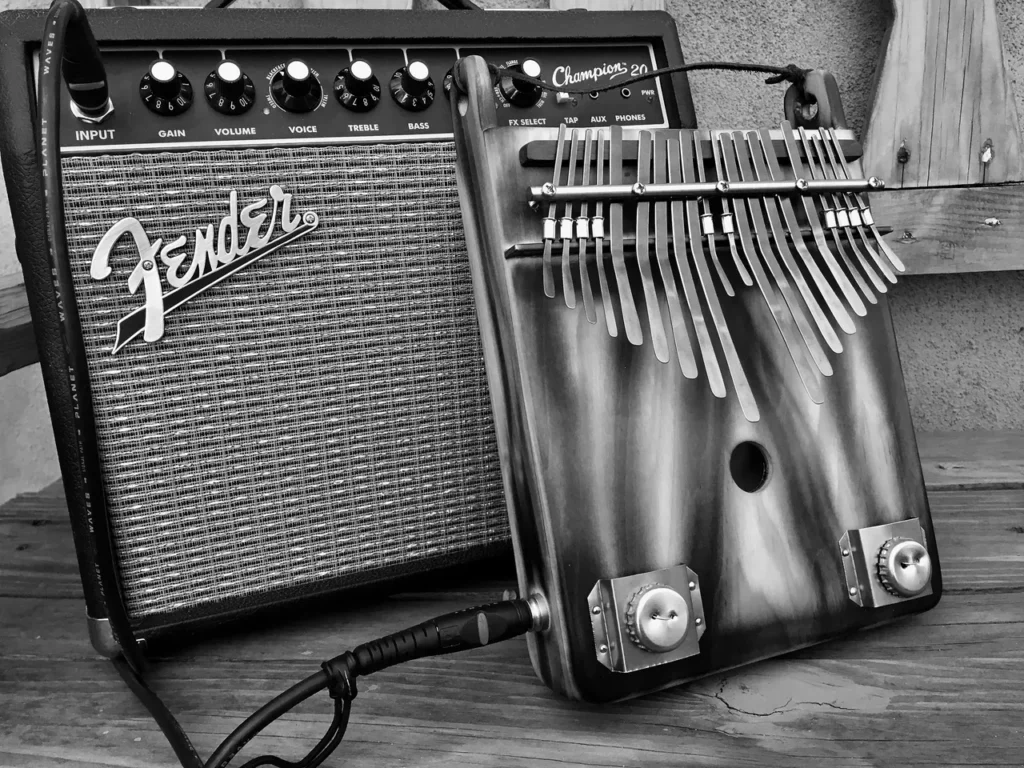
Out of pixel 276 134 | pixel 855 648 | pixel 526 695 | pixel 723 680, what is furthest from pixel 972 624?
pixel 276 134

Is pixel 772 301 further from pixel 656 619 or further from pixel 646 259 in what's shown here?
pixel 656 619

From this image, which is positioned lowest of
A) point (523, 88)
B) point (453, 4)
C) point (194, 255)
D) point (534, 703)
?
point (534, 703)

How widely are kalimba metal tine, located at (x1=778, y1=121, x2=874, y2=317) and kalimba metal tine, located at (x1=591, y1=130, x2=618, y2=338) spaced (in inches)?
Result: 5.3

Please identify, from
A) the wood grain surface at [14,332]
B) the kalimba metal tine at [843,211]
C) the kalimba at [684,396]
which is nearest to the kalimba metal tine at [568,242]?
the kalimba at [684,396]

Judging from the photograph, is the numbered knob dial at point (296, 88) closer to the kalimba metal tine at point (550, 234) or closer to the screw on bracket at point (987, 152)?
the kalimba metal tine at point (550, 234)

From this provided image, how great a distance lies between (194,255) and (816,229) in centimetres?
45

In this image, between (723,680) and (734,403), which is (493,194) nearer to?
(734,403)

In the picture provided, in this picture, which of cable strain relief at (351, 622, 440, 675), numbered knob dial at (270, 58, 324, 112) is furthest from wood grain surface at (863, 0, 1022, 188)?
cable strain relief at (351, 622, 440, 675)

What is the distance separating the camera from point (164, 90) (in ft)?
1.81

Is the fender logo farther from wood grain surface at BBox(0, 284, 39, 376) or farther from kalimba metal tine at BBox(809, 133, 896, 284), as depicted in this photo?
kalimba metal tine at BBox(809, 133, 896, 284)

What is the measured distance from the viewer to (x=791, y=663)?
550mm

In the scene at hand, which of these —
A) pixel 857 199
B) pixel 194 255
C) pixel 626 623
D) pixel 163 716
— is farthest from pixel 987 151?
pixel 163 716

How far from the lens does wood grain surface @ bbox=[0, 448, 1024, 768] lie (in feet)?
1.53

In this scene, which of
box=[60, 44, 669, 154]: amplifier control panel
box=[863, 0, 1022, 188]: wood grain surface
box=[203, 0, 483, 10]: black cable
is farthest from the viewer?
box=[863, 0, 1022, 188]: wood grain surface
